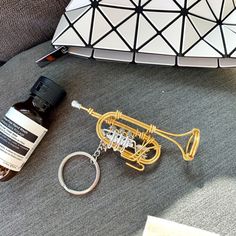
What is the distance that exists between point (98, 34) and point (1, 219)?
34cm

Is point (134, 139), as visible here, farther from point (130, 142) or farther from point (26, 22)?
point (26, 22)

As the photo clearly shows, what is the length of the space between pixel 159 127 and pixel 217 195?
14 cm

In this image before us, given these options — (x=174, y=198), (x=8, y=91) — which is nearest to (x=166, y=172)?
(x=174, y=198)

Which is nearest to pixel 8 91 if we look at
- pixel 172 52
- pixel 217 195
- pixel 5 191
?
pixel 5 191

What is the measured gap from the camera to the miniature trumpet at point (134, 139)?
0.58 m

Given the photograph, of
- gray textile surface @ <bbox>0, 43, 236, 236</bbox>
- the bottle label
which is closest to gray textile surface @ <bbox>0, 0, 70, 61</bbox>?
gray textile surface @ <bbox>0, 43, 236, 236</bbox>

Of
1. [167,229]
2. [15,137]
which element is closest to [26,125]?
[15,137]

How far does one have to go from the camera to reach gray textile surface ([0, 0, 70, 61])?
0.62 metres

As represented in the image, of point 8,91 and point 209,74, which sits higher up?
point 8,91

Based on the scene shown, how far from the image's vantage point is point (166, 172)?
0.60 m

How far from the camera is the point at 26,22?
25.3 inches

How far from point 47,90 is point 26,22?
139mm

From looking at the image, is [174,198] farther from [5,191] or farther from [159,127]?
[5,191]

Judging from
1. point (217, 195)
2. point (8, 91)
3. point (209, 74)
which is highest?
point (8, 91)
